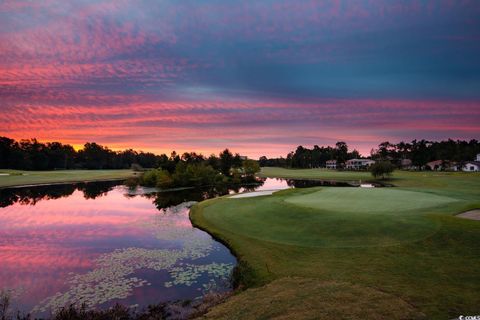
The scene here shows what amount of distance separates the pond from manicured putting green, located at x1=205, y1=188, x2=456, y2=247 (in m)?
3.42

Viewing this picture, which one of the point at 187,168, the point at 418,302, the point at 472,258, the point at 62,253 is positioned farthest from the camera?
the point at 187,168

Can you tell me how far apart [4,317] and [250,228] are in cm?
1612

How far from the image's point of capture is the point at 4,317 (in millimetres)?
12688

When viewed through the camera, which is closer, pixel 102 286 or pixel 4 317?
pixel 4 317

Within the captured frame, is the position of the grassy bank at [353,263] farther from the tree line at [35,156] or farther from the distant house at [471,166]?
the tree line at [35,156]

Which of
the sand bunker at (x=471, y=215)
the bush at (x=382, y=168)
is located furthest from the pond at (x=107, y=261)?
the bush at (x=382, y=168)

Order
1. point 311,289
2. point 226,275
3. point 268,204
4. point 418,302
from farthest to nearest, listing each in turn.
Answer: point 268,204
point 226,275
point 311,289
point 418,302

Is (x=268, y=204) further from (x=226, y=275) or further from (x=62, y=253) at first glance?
(x=62, y=253)

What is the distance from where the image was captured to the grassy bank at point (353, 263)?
10.7 m

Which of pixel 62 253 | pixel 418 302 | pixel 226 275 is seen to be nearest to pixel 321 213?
pixel 226 275

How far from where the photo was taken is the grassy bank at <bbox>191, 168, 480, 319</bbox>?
10742 mm

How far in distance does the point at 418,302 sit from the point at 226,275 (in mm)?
9719

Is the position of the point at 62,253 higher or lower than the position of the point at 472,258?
lower

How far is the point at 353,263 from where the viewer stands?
1535 cm
